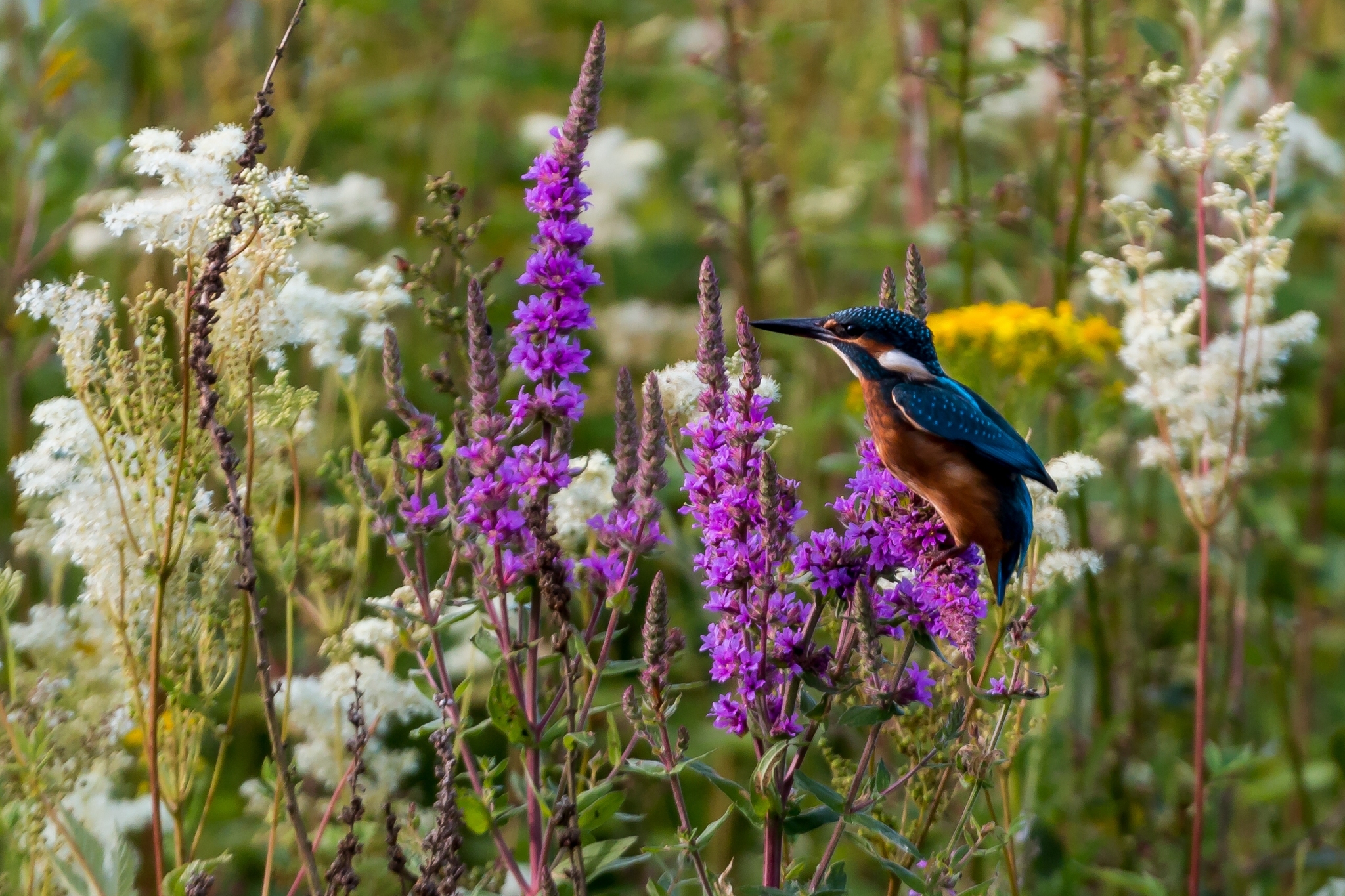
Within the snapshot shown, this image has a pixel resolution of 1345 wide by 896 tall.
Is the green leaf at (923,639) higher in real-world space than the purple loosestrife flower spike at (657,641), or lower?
lower

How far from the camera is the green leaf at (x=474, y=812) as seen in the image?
5.55 ft

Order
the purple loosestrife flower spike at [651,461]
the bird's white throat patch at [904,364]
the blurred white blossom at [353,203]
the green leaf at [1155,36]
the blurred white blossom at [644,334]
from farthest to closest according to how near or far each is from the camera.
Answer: the blurred white blossom at [644,334]
the blurred white blossom at [353,203]
the green leaf at [1155,36]
the bird's white throat patch at [904,364]
the purple loosestrife flower spike at [651,461]

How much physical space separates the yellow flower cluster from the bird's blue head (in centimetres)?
89

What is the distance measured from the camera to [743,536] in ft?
5.39

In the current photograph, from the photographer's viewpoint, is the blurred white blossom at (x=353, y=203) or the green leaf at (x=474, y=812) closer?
the green leaf at (x=474, y=812)

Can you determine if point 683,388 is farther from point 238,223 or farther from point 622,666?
point 238,223

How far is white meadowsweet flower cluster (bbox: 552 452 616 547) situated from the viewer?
7.44 ft

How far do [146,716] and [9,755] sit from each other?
1.33 feet

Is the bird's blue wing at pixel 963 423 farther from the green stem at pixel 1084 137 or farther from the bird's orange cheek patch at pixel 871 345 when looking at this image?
the green stem at pixel 1084 137

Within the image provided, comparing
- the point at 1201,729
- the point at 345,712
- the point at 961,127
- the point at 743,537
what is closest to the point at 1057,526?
the point at 1201,729

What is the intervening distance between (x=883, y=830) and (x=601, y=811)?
13.9 inches

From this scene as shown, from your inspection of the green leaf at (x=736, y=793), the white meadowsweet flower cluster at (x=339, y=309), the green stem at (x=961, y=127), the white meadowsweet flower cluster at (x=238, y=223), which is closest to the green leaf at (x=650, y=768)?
the green leaf at (x=736, y=793)

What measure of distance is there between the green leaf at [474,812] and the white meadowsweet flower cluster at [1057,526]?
933mm

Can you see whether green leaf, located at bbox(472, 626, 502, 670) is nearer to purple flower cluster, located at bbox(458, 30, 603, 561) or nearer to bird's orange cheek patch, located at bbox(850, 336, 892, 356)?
purple flower cluster, located at bbox(458, 30, 603, 561)
